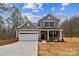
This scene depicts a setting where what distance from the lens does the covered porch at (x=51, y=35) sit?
766cm

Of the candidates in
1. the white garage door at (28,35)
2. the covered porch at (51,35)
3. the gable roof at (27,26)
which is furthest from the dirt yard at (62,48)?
the gable roof at (27,26)

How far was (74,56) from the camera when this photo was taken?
25.1 ft

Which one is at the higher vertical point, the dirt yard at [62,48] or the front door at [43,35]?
the front door at [43,35]

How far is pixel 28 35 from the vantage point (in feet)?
25.8

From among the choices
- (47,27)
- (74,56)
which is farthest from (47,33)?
(74,56)

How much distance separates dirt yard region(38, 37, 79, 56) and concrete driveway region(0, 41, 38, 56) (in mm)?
126

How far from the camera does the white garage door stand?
7781 millimetres

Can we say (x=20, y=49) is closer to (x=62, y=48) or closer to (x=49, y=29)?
(x=49, y=29)

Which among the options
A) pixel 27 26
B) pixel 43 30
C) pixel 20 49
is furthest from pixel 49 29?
pixel 20 49

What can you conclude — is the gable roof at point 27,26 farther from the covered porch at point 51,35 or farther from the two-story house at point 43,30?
the covered porch at point 51,35

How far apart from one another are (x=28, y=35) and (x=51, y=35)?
1.46ft

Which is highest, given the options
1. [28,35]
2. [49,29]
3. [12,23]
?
[12,23]

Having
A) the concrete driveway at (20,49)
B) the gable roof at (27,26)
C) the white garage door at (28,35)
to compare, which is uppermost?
the gable roof at (27,26)

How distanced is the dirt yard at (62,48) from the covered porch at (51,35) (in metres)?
0.09
